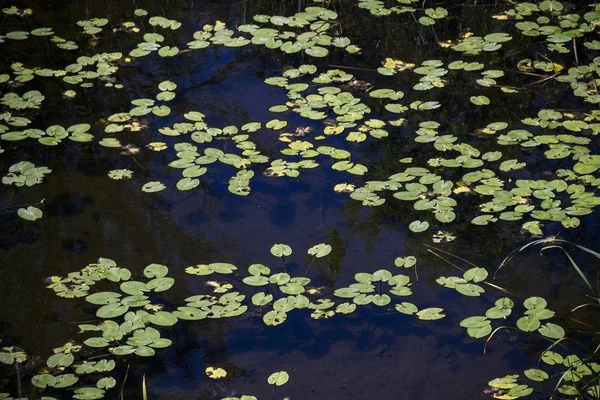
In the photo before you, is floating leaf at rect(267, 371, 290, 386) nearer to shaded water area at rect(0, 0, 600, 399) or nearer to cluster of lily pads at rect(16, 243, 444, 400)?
shaded water area at rect(0, 0, 600, 399)

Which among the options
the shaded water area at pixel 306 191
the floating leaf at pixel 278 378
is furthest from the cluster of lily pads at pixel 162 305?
the floating leaf at pixel 278 378

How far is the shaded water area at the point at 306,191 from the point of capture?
297 cm

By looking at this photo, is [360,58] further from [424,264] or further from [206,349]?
[206,349]

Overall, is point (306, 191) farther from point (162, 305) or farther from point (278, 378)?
point (278, 378)

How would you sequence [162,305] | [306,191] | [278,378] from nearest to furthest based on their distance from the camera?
1. [278,378]
2. [162,305]
3. [306,191]

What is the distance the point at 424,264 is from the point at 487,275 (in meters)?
0.28

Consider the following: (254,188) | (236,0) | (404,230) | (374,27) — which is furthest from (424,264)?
(236,0)

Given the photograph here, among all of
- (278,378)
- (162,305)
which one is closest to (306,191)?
(162,305)

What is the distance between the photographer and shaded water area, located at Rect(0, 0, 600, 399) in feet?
9.73

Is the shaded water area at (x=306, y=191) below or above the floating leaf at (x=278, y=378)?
above

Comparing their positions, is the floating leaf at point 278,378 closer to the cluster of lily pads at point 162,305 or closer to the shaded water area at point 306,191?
the shaded water area at point 306,191

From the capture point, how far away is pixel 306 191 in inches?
151

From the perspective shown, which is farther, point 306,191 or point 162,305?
point 306,191

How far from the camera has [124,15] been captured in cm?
549
